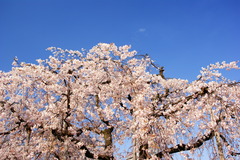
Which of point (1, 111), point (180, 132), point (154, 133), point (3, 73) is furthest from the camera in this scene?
point (3, 73)

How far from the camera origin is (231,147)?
555 cm

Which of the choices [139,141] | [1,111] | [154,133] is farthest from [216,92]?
[1,111]

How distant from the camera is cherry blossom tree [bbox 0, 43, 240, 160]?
5402 millimetres

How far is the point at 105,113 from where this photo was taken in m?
7.19

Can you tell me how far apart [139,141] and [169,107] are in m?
1.65

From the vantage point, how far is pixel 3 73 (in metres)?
8.23

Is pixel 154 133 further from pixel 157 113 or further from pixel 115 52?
pixel 115 52

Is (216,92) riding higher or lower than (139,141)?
higher

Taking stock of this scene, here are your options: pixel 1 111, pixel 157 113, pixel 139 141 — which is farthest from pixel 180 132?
pixel 1 111

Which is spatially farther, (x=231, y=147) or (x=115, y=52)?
(x=115, y=52)

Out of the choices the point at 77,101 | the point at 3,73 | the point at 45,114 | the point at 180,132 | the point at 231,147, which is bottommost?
the point at 231,147

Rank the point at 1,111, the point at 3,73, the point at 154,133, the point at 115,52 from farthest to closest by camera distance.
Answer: the point at 115,52 < the point at 3,73 < the point at 1,111 < the point at 154,133

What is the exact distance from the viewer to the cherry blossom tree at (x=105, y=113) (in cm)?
540

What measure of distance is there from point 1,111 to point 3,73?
88.1 inches
